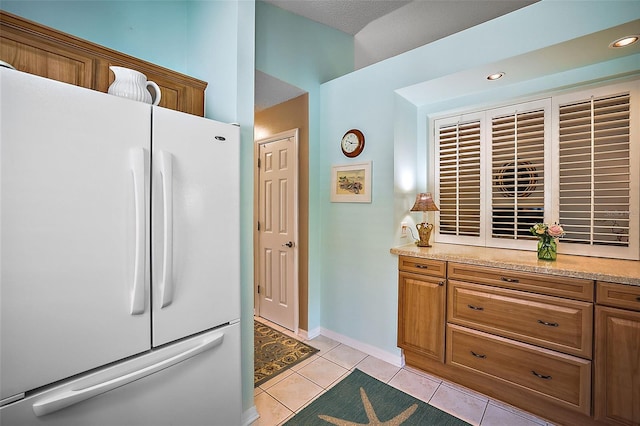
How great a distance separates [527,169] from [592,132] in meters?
0.46

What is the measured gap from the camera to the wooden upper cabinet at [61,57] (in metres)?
1.24

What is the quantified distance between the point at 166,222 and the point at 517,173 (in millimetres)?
2641

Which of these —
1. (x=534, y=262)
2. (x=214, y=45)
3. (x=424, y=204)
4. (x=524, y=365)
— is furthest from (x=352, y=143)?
(x=524, y=365)

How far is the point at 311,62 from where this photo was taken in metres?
2.95

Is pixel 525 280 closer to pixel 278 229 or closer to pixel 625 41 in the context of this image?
pixel 625 41

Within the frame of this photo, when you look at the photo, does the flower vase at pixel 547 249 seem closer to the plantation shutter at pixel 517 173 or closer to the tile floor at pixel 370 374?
the plantation shutter at pixel 517 173

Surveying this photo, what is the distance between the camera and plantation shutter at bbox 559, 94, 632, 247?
2.00m

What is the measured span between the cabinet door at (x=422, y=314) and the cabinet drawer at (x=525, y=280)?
0.59 ft

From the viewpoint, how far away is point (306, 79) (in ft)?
9.50

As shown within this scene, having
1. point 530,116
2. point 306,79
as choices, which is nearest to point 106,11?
point 306,79

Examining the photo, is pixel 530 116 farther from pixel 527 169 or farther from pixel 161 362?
pixel 161 362

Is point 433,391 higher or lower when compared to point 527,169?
lower

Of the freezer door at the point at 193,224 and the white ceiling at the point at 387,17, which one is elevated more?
the white ceiling at the point at 387,17

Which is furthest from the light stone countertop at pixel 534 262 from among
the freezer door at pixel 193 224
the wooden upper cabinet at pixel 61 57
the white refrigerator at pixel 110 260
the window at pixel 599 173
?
the wooden upper cabinet at pixel 61 57
